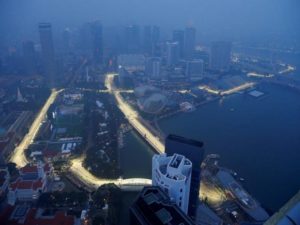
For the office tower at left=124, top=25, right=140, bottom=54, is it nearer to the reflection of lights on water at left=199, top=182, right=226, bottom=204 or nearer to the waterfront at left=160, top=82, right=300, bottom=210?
the waterfront at left=160, top=82, right=300, bottom=210

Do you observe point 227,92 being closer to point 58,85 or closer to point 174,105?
point 174,105

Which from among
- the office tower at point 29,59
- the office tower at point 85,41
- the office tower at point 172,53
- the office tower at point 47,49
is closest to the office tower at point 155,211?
the office tower at point 47,49

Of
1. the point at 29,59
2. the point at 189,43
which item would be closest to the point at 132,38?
the point at 189,43

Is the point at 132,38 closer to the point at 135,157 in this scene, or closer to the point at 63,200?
the point at 135,157

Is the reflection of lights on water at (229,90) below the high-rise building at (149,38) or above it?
below

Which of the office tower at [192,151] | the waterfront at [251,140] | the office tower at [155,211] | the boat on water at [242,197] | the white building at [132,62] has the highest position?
the office tower at [155,211]

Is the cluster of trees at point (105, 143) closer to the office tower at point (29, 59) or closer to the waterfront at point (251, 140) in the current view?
the waterfront at point (251, 140)
